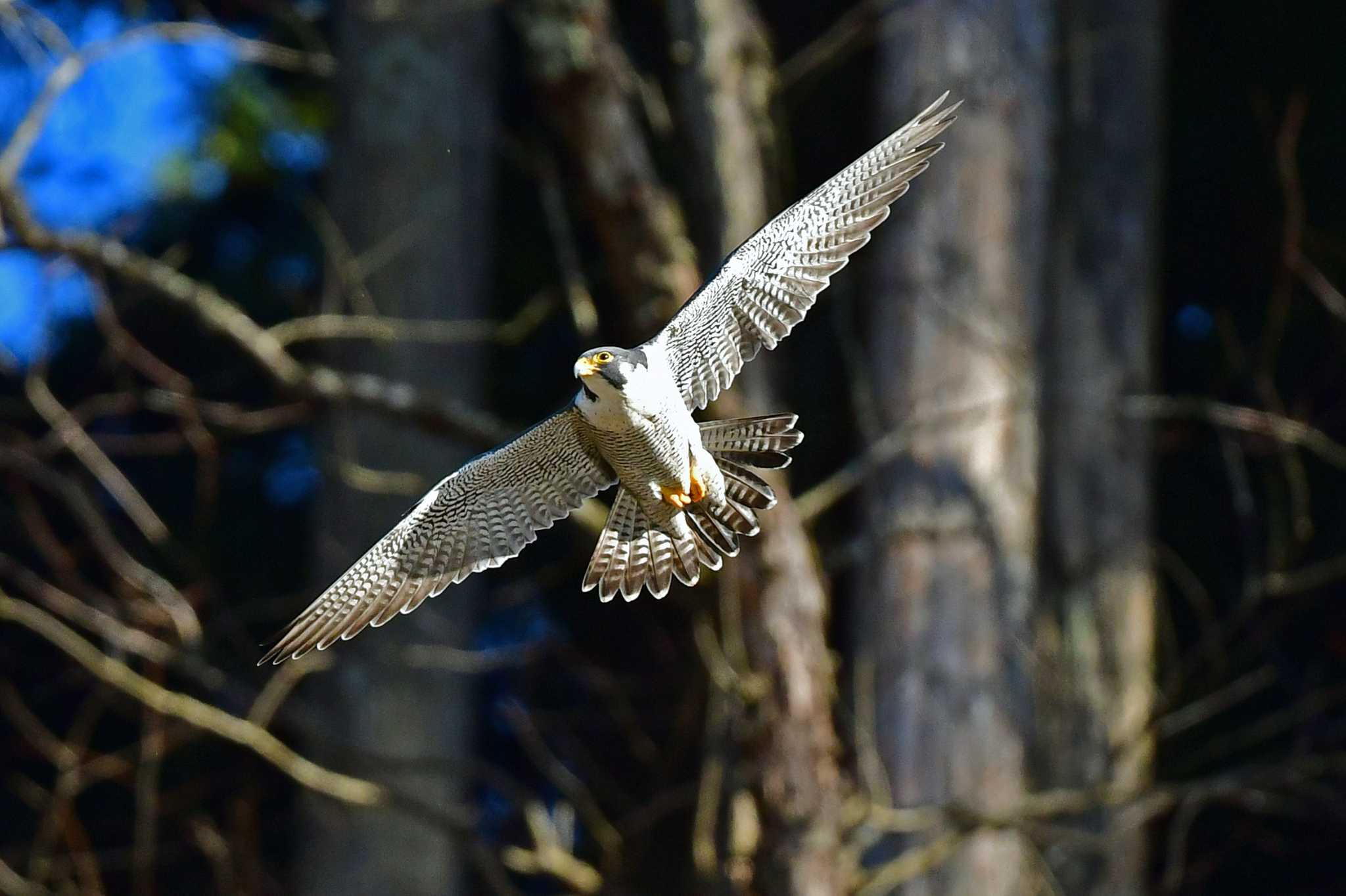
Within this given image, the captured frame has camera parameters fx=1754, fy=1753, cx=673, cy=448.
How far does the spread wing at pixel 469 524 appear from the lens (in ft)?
14.5

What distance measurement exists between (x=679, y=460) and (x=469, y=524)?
2.30 feet

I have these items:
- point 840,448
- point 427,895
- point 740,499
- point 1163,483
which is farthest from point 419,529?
point 1163,483

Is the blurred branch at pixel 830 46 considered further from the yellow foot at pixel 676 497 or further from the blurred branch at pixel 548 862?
the blurred branch at pixel 548 862

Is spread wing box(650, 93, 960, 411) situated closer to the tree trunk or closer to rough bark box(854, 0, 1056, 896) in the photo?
the tree trunk

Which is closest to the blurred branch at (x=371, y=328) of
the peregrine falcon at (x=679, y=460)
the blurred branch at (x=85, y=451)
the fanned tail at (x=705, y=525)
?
the blurred branch at (x=85, y=451)

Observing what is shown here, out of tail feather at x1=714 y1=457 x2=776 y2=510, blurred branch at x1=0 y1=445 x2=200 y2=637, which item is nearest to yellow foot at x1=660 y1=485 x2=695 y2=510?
tail feather at x1=714 y1=457 x2=776 y2=510

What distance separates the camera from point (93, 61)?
17.2 ft

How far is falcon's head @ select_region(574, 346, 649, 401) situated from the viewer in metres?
4.25

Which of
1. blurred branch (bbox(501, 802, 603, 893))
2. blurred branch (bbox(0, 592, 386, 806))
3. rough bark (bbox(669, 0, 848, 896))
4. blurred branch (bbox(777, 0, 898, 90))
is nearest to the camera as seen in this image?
rough bark (bbox(669, 0, 848, 896))

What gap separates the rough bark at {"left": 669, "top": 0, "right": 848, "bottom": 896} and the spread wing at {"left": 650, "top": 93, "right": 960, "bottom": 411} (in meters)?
0.61

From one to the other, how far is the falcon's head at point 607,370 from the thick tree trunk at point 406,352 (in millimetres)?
2991

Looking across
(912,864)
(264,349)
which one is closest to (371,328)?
(264,349)

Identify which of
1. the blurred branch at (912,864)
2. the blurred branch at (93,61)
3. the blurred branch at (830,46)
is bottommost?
the blurred branch at (912,864)

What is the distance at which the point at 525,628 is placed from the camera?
9453 mm
